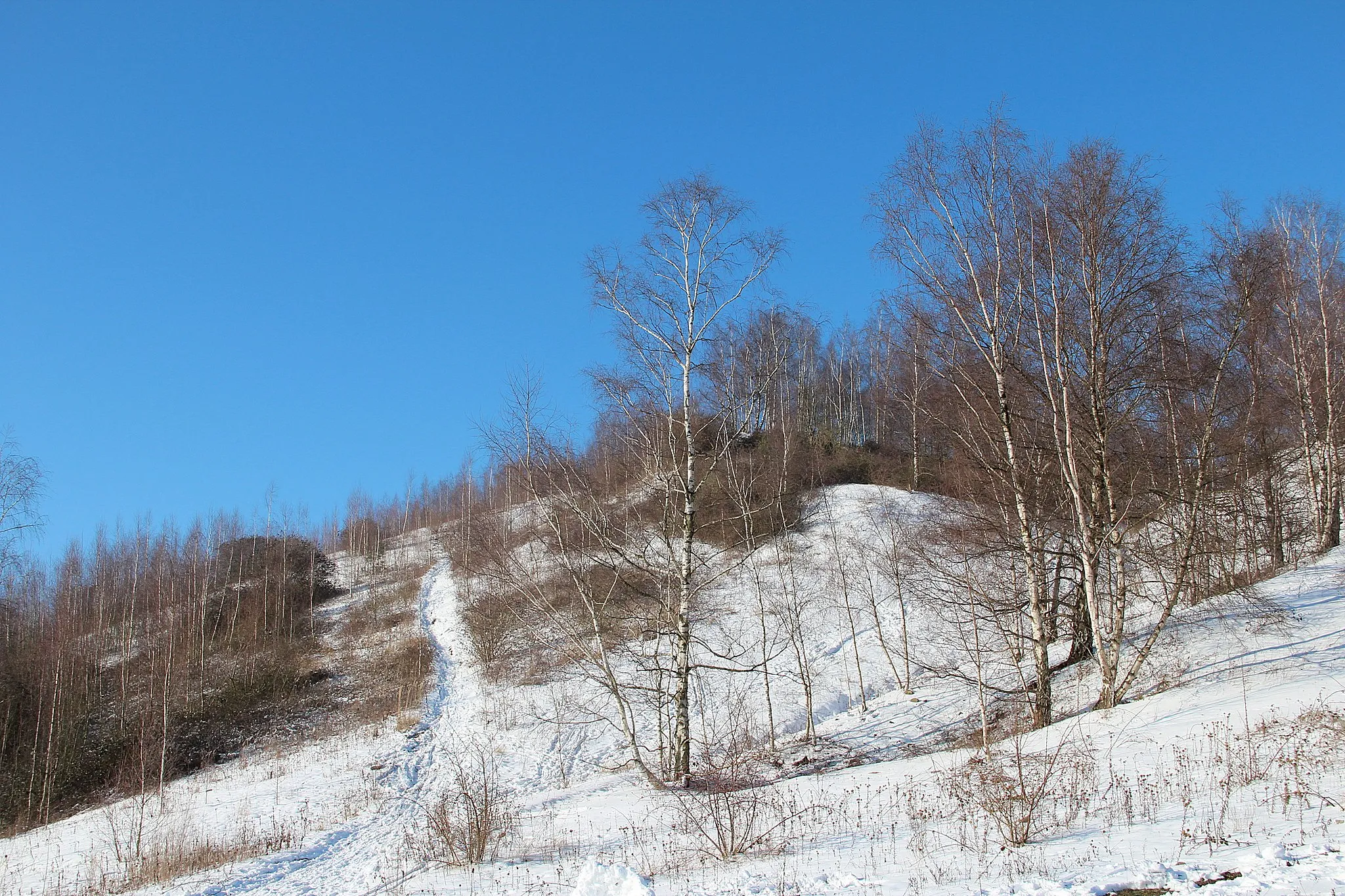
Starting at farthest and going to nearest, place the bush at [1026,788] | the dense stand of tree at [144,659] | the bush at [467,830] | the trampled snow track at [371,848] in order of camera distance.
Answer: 1. the dense stand of tree at [144,659]
2. the trampled snow track at [371,848]
3. the bush at [467,830]
4. the bush at [1026,788]

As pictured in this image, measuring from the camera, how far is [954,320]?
1416 centimetres

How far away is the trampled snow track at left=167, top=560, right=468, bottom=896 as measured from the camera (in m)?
9.86

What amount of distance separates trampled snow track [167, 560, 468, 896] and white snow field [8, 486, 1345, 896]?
0.07m

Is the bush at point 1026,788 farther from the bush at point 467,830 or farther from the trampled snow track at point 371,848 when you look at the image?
the trampled snow track at point 371,848

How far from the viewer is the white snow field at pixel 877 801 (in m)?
6.44

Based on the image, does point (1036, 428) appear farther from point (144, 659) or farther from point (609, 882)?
point (144, 659)

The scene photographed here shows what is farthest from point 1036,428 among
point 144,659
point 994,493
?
point 144,659

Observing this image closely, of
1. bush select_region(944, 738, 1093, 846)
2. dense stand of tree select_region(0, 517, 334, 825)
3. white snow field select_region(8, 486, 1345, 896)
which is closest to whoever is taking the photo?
white snow field select_region(8, 486, 1345, 896)

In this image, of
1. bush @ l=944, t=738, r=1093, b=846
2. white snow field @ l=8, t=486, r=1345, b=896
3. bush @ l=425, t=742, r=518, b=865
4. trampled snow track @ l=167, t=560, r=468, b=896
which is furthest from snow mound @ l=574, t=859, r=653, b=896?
trampled snow track @ l=167, t=560, r=468, b=896

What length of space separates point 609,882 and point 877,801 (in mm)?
5122

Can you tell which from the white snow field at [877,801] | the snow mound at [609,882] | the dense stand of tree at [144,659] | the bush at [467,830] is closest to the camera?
the snow mound at [609,882]

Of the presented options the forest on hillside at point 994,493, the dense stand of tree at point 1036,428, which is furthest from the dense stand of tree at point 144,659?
the dense stand of tree at point 1036,428

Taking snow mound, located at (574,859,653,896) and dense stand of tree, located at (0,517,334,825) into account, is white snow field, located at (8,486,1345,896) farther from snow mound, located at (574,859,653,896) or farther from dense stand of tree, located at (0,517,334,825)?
dense stand of tree, located at (0,517,334,825)

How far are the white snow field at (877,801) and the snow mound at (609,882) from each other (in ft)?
0.06
